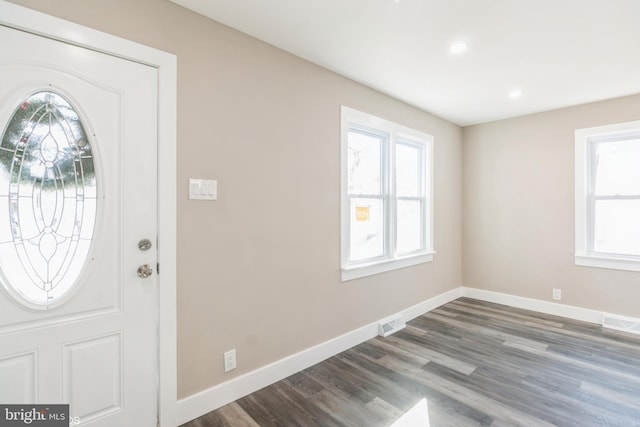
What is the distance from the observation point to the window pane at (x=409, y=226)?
3682mm

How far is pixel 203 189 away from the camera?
1.96m

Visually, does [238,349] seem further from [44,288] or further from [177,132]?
[177,132]

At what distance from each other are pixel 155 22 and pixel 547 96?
3787 mm

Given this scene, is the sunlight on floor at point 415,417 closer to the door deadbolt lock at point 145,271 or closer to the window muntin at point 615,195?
the door deadbolt lock at point 145,271

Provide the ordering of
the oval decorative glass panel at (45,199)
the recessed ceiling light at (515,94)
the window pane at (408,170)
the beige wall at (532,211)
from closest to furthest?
the oval decorative glass panel at (45,199) < the recessed ceiling light at (515,94) < the beige wall at (532,211) < the window pane at (408,170)

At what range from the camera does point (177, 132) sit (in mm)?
1854

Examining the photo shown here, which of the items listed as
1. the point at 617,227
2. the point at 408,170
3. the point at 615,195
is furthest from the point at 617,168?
the point at 408,170

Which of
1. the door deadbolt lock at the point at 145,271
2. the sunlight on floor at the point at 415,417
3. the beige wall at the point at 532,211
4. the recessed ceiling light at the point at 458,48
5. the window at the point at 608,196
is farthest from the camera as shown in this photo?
the beige wall at the point at 532,211

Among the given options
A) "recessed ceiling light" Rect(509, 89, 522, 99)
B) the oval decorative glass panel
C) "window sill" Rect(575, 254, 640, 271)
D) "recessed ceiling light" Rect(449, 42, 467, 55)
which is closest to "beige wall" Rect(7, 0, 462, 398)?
the oval decorative glass panel

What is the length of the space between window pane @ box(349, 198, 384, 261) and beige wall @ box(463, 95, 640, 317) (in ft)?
6.51

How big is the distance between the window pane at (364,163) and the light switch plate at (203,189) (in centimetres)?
138

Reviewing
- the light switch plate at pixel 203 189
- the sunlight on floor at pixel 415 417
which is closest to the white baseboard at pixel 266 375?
the sunlight on floor at pixel 415 417

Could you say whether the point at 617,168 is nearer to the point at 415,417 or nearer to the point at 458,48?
the point at 458,48

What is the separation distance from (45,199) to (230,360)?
1429 millimetres
